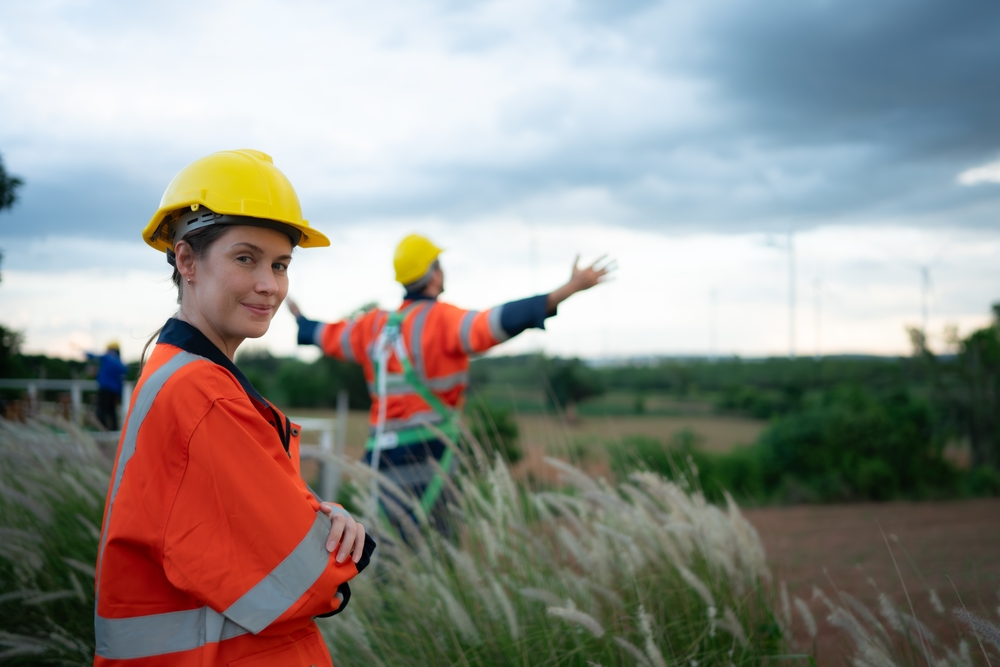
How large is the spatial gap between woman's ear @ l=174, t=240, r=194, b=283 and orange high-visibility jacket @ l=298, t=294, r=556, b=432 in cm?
227

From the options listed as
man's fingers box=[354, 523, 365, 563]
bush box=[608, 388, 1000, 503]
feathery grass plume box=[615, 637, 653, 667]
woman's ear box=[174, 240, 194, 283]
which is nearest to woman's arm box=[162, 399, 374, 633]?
man's fingers box=[354, 523, 365, 563]

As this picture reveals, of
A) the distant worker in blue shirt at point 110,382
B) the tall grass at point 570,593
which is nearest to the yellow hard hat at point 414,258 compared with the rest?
the tall grass at point 570,593

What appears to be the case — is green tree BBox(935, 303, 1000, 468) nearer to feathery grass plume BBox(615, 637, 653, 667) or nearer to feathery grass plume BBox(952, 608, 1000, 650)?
feathery grass plume BBox(615, 637, 653, 667)

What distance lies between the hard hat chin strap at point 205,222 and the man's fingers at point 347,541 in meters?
0.75

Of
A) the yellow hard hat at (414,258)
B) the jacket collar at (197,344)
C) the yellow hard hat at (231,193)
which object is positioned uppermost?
the yellow hard hat at (414,258)

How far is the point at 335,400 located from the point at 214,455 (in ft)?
88.0

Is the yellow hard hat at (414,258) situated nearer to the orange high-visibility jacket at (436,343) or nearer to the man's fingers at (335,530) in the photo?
the orange high-visibility jacket at (436,343)

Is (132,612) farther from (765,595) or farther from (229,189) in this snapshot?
(765,595)

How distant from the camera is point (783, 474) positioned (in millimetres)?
10414

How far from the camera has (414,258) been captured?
470 centimetres

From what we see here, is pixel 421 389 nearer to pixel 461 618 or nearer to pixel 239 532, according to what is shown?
pixel 461 618

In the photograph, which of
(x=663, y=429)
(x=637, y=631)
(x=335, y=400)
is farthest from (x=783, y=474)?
(x=335, y=400)

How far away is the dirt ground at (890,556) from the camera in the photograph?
160 inches

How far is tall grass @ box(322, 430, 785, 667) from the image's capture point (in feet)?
9.05
